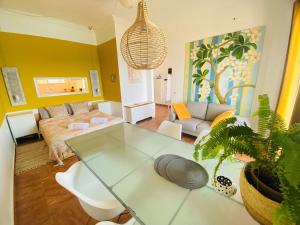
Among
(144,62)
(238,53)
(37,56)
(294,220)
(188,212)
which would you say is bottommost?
(188,212)

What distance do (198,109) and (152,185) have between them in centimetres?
250

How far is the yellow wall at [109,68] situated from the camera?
3.65 m

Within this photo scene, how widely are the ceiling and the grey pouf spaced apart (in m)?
3.03

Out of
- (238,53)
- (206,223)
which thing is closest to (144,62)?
(206,223)

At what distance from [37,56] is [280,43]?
508 centimetres

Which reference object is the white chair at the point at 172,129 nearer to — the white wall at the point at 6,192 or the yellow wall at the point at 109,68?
the white wall at the point at 6,192

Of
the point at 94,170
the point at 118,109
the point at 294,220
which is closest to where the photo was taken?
the point at 294,220

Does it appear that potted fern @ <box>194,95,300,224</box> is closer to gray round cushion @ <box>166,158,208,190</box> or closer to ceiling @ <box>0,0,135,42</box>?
gray round cushion @ <box>166,158,208,190</box>

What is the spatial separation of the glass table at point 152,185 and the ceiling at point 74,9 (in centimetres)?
273

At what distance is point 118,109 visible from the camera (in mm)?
4098

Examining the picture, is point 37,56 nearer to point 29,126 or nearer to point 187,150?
point 29,126

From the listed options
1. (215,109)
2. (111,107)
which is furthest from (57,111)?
(215,109)

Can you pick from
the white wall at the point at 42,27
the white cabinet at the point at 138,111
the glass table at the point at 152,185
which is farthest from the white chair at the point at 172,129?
the white wall at the point at 42,27

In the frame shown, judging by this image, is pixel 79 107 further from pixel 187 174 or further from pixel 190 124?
pixel 187 174
